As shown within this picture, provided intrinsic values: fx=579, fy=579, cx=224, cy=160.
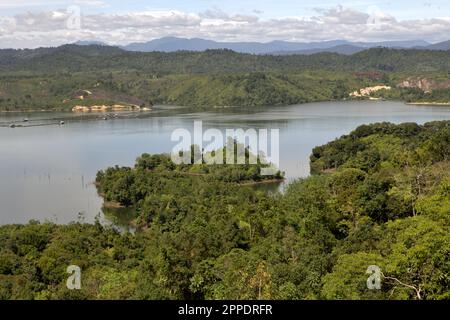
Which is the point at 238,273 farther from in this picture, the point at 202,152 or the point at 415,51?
the point at 415,51

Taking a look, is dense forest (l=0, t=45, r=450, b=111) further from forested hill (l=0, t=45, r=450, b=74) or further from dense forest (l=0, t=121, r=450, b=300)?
dense forest (l=0, t=121, r=450, b=300)

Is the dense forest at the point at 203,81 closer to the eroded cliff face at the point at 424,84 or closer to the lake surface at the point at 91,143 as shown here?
the eroded cliff face at the point at 424,84

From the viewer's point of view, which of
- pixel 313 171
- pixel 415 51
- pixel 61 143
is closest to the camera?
pixel 313 171

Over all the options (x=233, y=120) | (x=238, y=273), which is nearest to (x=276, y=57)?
(x=233, y=120)

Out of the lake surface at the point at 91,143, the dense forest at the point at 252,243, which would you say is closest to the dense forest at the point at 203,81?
the lake surface at the point at 91,143

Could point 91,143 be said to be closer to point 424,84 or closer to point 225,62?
point 424,84

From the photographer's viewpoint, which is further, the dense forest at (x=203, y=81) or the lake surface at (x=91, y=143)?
the dense forest at (x=203, y=81)

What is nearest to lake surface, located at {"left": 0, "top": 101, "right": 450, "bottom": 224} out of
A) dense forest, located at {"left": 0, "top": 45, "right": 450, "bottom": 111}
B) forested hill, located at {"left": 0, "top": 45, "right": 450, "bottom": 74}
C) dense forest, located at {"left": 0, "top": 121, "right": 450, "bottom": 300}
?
dense forest, located at {"left": 0, "top": 121, "right": 450, "bottom": 300}

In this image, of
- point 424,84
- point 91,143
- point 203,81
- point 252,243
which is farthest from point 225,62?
point 252,243
